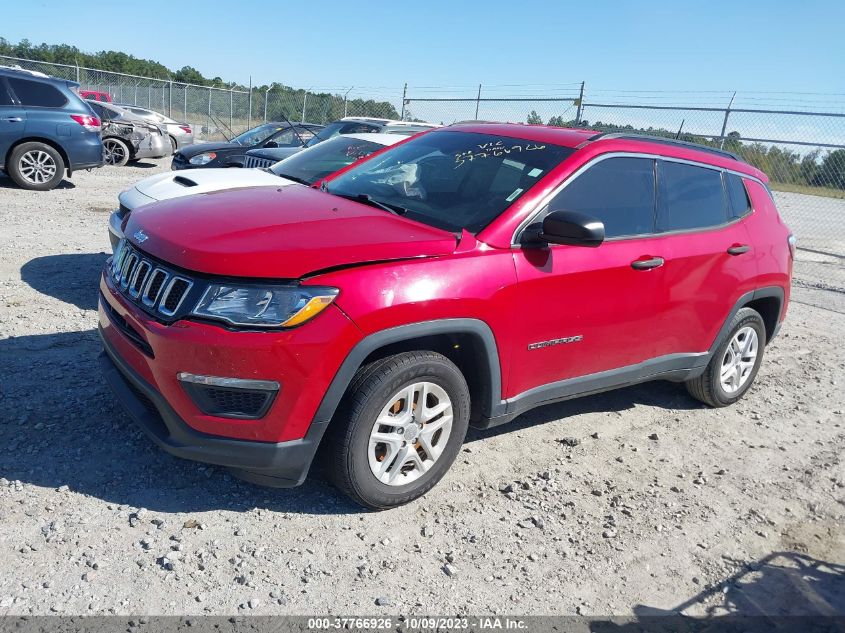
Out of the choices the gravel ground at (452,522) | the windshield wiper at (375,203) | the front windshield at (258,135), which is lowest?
the gravel ground at (452,522)

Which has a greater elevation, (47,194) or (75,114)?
(75,114)

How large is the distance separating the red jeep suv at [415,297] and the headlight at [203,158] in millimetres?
6378

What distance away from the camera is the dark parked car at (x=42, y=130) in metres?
10.6

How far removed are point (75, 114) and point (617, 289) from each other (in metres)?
10.1

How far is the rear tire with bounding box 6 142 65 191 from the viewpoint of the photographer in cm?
1079

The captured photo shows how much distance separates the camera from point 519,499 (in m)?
3.71

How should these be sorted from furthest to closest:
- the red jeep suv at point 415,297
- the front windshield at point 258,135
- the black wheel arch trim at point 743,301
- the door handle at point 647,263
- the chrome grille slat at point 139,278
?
1. the front windshield at point 258,135
2. the black wheel arch trim at point 743,301
3. the door handle at point 647,263
4. the chrome grille slat at point 139,278
5. the red jeep suv at point 415,297

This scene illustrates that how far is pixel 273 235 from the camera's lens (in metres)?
3.22

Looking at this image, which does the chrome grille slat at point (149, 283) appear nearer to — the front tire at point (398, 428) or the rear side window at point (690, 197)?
the front tire at point (398, 428)

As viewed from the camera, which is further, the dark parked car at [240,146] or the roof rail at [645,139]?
the dark parked car at [240,146]

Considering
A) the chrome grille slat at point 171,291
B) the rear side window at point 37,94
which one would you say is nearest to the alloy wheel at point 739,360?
the chrome grille slat at point 171,291

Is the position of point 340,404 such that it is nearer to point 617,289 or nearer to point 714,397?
point 617,289

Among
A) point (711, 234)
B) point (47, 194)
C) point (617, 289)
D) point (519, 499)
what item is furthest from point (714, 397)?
point (47, 194)

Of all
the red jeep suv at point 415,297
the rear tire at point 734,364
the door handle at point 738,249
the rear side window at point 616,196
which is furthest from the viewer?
the rear tire at point 734,364
